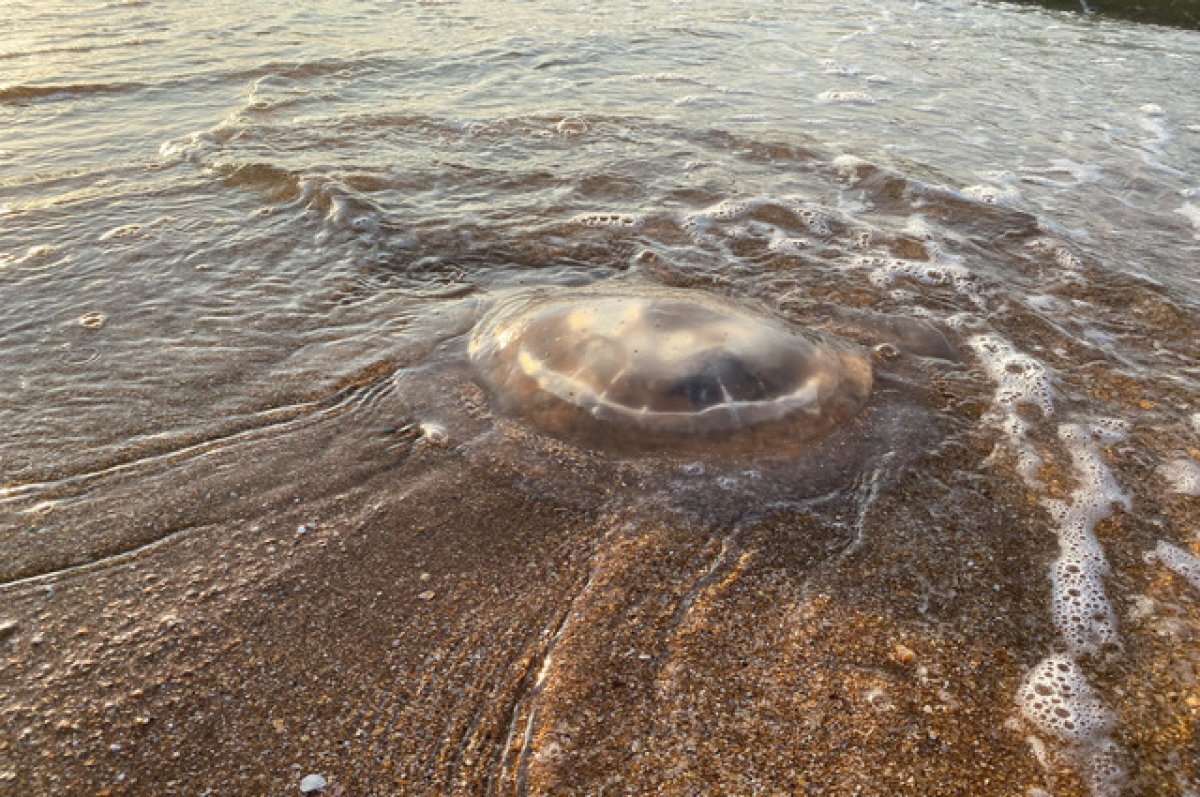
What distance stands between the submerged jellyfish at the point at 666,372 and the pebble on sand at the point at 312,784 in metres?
1.48

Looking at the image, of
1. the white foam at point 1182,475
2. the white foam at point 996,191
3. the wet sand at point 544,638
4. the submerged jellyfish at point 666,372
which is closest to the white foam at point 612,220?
the submerged jellyfish at point 666,372

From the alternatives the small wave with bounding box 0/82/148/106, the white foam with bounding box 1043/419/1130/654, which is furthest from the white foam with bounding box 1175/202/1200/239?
the small wave with bounding box 0/82/148/106

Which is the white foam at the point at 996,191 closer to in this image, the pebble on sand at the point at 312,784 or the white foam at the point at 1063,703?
the white foam at the point at 1063,703

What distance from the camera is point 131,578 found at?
90.7 inches

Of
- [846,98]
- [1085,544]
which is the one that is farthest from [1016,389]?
[846,98]

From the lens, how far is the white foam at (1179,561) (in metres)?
2.48

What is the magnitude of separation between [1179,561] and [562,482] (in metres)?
2.02

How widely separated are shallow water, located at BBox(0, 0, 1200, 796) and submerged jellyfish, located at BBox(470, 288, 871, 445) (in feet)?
0.43

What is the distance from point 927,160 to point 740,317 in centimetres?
345

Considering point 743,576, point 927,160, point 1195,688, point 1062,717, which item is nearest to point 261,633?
point 743,576

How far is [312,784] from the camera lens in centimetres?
180

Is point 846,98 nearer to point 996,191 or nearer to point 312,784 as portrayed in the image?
point 996,191

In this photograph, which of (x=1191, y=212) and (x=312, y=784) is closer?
(x=312, y=784)

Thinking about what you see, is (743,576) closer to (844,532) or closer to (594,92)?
(844,532)
